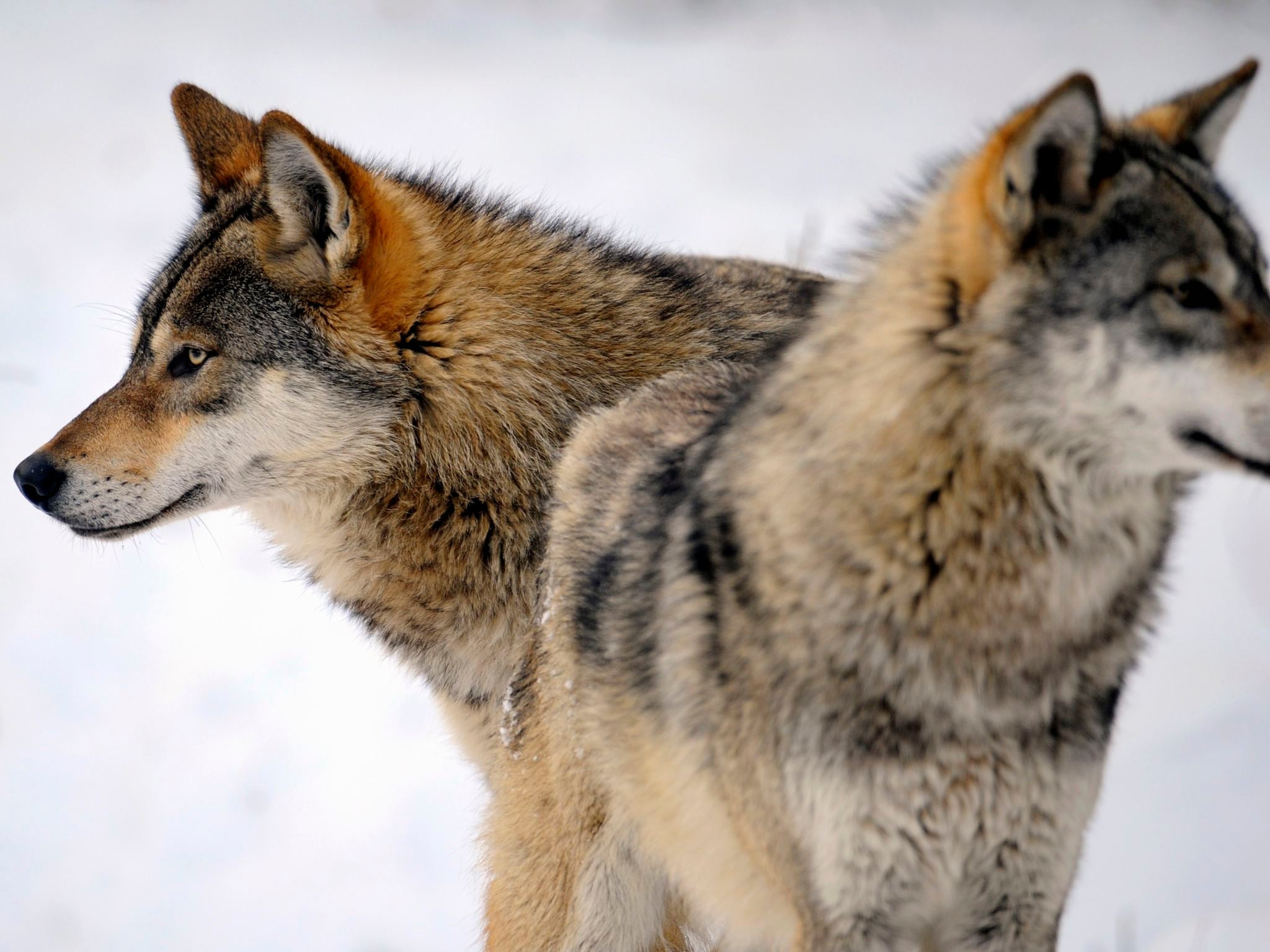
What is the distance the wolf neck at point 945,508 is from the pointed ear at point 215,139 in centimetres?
252

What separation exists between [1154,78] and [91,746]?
26.2ft

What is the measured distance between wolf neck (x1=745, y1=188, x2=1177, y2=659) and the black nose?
2433 millimetres

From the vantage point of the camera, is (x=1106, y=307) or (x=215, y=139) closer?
(x=1106, y=307)

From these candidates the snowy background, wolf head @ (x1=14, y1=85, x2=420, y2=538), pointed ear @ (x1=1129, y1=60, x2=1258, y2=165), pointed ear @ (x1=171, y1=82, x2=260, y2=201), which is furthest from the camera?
the snowy background

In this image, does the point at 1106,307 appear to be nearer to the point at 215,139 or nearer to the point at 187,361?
the point at 187,361

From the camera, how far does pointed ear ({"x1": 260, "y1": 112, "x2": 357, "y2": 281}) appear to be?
3604 mm

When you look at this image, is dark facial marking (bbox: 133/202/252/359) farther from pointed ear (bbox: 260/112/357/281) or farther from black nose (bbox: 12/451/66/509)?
black nose (bbox: 12/451/66/509)

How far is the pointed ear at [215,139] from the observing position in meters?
4.17

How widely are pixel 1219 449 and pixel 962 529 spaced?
46 centimetres

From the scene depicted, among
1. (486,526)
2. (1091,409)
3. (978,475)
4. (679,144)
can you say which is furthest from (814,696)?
(679,144)

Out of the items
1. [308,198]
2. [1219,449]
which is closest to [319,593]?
[308,198]

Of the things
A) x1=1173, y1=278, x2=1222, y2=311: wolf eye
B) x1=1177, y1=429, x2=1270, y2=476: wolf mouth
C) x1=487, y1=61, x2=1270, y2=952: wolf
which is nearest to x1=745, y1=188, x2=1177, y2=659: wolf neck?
x1=487, y1=61, x2=1270, y2=952: wolf

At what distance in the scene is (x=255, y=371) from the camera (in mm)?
3760

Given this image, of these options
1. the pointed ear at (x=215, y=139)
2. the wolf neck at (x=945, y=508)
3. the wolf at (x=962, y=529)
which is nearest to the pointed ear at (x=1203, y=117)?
the wolf at (x=962, y=529)
